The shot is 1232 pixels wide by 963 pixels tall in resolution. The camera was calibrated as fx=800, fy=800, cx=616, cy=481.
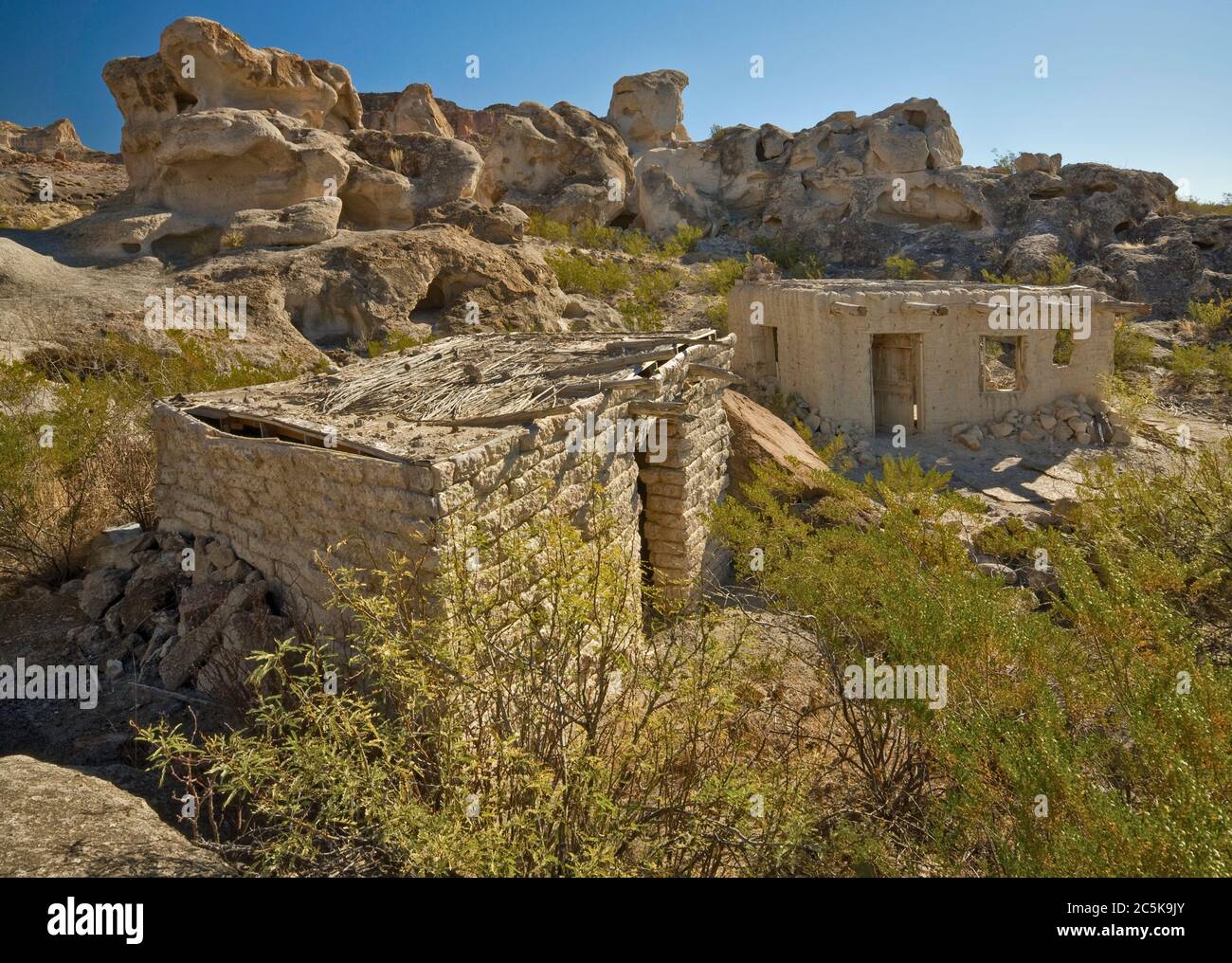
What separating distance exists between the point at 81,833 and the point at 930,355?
10470mm

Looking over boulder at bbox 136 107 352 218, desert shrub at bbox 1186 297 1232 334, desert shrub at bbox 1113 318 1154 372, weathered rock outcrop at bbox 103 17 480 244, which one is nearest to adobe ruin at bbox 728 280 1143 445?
desert shrub at bbox 1113 318 1154 372

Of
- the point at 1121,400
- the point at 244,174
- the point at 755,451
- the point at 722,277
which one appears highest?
the point at 244,174

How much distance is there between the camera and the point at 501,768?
3.03 metres

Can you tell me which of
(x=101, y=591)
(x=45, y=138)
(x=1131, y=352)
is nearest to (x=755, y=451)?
(x=101, y=591)

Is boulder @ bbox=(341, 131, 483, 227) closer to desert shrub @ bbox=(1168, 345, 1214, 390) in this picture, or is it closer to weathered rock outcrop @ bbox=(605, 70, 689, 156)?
desert shrub @ bbox=(1168, 345, 1214, 390)

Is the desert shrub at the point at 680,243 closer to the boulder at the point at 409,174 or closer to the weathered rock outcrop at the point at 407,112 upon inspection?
the boulder at the point at 409,174

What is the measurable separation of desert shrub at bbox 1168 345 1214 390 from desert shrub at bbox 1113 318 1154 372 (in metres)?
0.53

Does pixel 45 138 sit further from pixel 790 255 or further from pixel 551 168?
pixel 790 255

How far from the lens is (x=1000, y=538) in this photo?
632 centimetres

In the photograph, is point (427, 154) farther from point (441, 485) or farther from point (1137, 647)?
point (1137, 647)

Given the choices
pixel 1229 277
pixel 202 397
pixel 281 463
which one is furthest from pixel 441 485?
pixel 1229 277

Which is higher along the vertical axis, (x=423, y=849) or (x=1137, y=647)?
(x=1137, y=647)

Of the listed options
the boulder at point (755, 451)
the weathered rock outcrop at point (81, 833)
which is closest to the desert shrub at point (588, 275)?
the boulder at point (755, 451)
